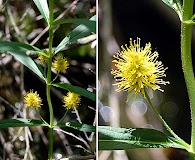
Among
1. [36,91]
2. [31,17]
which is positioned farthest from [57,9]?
[36,91]

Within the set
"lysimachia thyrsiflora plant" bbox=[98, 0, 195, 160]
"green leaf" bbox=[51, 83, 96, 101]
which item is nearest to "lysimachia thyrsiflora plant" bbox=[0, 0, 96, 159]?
"green leaf" bbox=[51, 83, 96, 101]

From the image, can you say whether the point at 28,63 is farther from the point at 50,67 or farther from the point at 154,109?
the point at 154,109

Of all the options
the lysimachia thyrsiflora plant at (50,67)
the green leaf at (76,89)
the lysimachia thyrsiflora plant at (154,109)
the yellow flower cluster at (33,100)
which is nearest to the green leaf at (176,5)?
the lysimachia thyrsiflora plant at (154,109)

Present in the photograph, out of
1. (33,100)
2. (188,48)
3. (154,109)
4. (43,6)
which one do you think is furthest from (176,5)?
(33,100)

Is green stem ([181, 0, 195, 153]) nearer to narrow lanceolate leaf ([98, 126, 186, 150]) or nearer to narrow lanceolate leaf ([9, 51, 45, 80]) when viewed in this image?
narrow lanceolate leaf ([98, 126, 186, 150])

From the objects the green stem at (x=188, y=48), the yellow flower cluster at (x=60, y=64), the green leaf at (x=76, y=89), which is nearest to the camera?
the green stem at (x=188, y=48)

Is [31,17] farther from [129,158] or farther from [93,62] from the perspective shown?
[129,158]

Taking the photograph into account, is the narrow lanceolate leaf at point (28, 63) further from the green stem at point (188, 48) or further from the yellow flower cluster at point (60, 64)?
the green stem at point (188, 48)
